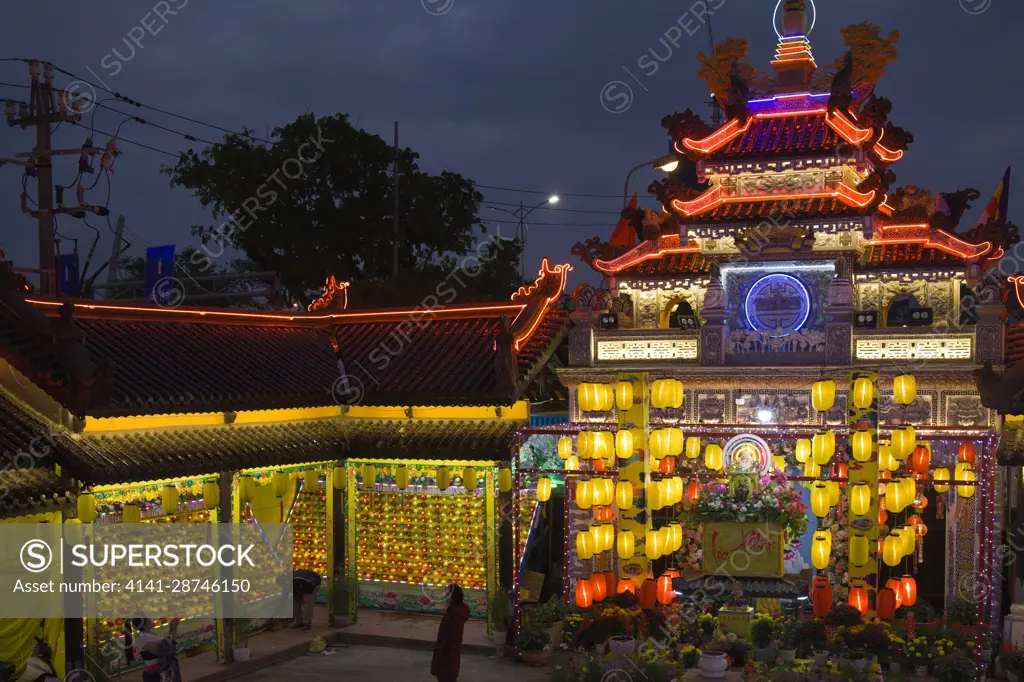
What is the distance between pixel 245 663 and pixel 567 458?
5.73 metres

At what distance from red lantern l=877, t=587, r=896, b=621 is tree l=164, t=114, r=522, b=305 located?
70.2 feet

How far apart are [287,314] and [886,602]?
11.2 metres

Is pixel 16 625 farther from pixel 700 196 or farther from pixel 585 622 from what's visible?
pixel 700 196

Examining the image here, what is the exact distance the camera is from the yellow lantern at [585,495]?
52.5ft

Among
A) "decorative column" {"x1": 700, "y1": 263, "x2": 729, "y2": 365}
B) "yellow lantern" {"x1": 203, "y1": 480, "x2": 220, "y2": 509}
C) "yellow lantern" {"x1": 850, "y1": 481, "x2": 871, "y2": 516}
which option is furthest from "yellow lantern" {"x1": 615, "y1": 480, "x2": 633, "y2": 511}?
"yellow lantern" {"x1": 203, "y1": 480, "x2": 220, "y2": 509}

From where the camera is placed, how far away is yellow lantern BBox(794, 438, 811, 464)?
15664 millimetres

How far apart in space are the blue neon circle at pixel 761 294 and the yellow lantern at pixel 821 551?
310cm

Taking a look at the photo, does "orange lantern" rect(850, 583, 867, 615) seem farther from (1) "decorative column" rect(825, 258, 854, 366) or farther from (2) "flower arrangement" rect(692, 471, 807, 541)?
(1) "decorative column" rect(825, 258, 854, 366)

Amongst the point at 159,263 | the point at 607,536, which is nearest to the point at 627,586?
the point at 607,536

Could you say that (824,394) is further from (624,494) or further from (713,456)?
(624,494)

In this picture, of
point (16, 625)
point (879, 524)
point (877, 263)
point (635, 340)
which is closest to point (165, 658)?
point (16, 625)

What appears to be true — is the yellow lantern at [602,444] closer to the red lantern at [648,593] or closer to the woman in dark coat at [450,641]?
the red lantern at [648,593]

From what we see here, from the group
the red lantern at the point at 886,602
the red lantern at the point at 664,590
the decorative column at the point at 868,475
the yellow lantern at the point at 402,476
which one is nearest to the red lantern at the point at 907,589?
the red lantern at the point at 886,602

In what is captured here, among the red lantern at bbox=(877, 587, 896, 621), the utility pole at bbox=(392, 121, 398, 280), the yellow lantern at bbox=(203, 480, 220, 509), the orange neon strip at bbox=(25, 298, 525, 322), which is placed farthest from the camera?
the utility pole at bbox=(392, 121, 398, 280)
